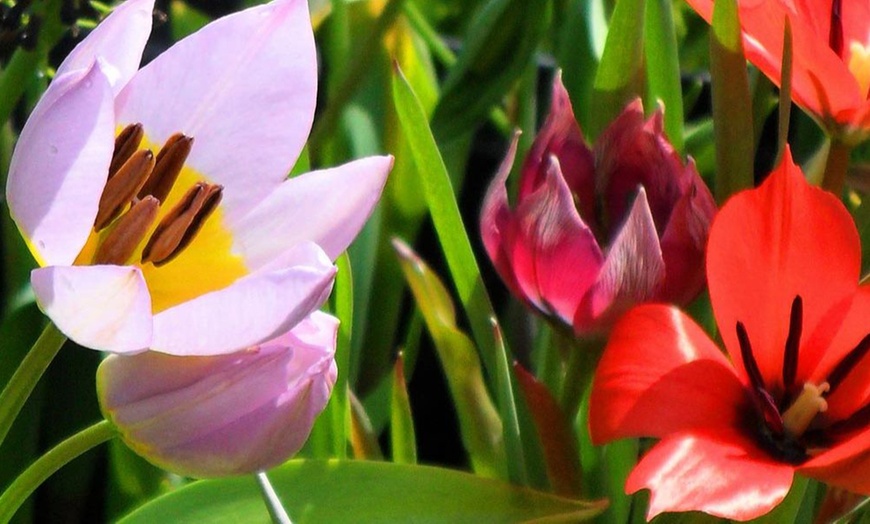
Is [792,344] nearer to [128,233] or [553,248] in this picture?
[553,248]

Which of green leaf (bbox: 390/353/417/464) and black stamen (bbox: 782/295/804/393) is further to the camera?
green leaf (bbox: 390/353/417/464)

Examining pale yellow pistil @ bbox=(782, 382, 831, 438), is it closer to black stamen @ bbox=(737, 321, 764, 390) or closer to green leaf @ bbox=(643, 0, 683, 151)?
black stamen @ bbox=(737, 321, 764, 390)

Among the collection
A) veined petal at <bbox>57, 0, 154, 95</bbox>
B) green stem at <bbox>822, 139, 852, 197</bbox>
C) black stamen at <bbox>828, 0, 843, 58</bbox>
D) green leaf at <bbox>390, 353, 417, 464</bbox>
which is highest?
veined petal at <bbox>57, 0, 154, 95</bbox>

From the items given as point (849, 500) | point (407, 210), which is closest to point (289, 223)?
point (849, 500)

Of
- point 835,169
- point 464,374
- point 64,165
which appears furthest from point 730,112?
point 64,165

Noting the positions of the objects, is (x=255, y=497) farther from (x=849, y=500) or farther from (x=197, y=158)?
(x=849, y=500)

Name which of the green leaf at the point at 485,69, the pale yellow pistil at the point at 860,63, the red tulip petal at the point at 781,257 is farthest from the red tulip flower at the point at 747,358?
the green leaf at the point at 485,69

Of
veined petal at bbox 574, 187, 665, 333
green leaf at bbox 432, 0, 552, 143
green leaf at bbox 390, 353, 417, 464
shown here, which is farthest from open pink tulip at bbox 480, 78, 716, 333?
green leaf at bbox 432, 0, 552, 143
